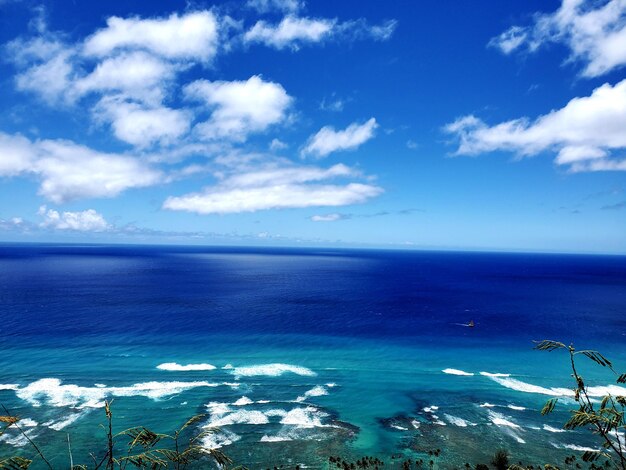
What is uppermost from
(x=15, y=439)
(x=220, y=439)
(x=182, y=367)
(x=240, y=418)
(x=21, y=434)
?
(x=182, y=367)

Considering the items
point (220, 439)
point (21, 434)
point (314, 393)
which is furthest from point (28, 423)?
point (314, 393)

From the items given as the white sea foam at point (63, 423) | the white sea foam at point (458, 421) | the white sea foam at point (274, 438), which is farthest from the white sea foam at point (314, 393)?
the white sea foam at point (63, 423)

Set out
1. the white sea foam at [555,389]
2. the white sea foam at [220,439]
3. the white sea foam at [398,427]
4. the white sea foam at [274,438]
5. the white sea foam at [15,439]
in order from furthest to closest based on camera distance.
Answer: the white sea foam at [555,389]
the white sea foam at [398,427]
the white sea foam at [274,438]
the white sea foam at [220,439]
the white sea foam at [15,439]

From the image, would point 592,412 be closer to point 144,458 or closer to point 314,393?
point 144,458

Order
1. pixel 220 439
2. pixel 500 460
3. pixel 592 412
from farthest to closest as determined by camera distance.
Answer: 1. pixel 220 439
2. pixel 500 460
3. pixel 592 412

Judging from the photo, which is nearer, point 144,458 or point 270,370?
point 144,458

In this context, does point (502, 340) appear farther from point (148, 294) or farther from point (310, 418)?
point (148, 294)

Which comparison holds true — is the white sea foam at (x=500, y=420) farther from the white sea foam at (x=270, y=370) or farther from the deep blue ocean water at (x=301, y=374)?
the white sea foam at (x=270, y=370)
